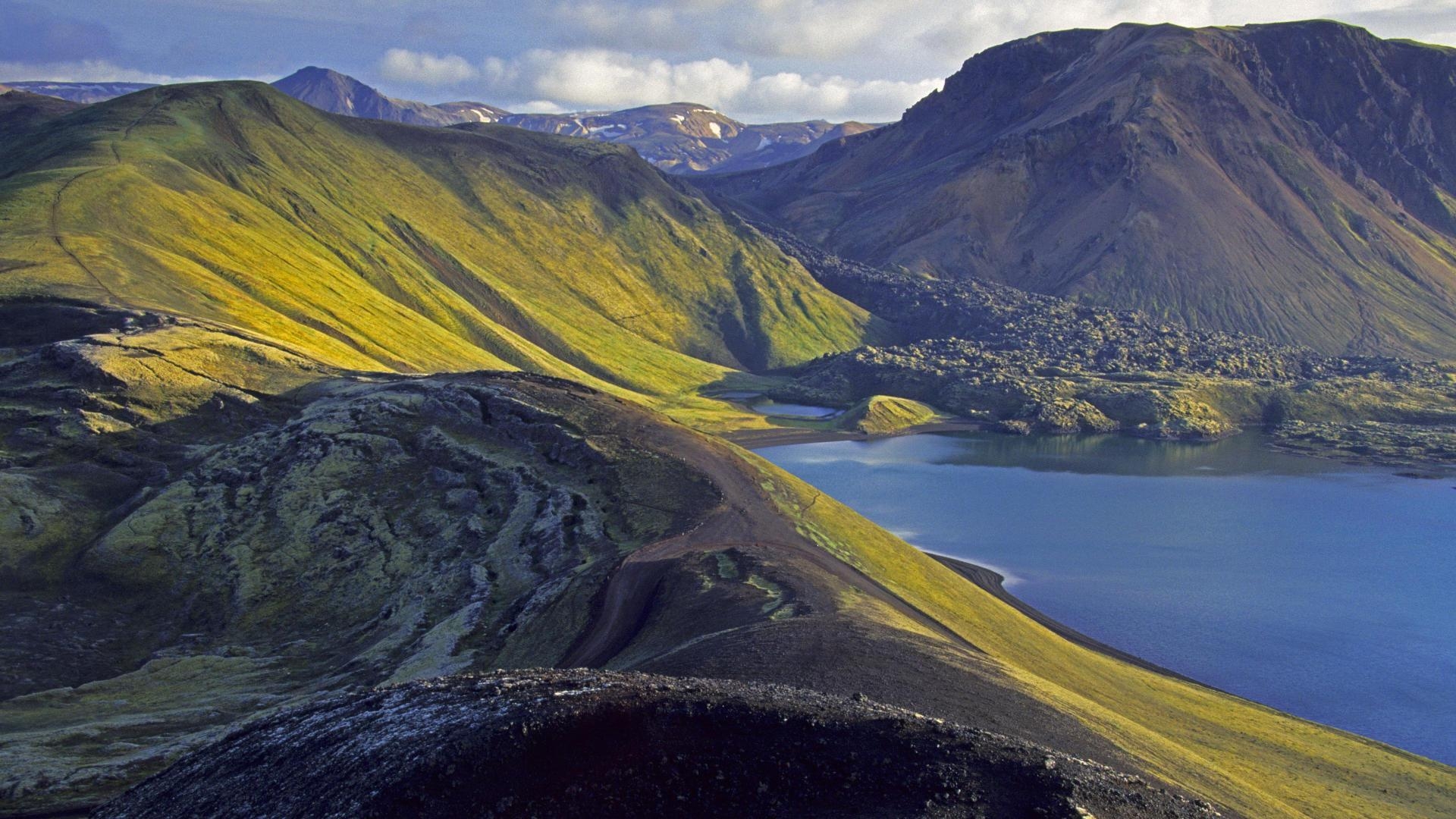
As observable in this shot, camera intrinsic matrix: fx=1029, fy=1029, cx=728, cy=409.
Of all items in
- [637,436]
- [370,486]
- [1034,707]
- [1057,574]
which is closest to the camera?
[1034,707]

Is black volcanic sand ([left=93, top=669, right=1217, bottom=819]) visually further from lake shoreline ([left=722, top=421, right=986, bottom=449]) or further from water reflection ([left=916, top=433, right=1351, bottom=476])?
water reflection ([left=916, top=433, right=1351, bottom=476])

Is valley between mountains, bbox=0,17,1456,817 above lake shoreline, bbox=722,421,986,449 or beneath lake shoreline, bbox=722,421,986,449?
above

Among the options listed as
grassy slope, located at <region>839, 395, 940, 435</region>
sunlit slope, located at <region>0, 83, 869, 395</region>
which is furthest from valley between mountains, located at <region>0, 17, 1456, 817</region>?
grassy slope, located at <region>839, 395, 940, 435</region>

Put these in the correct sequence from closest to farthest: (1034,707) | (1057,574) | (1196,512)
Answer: (1034,707) → (1057,574) → (1196,512)

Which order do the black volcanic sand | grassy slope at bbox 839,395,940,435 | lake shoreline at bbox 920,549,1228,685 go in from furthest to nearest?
grassy slope at bbox 839,395,940,435, lake shoreline at bbox 920,549,1228,685, the black volcanic sand

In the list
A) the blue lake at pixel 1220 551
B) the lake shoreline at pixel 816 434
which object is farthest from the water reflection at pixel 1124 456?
the lake shoreline at pixel 816 434

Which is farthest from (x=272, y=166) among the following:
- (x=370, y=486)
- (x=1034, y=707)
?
(x=1034, y=707)

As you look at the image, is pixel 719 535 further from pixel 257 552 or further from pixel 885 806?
pixel 885 806
